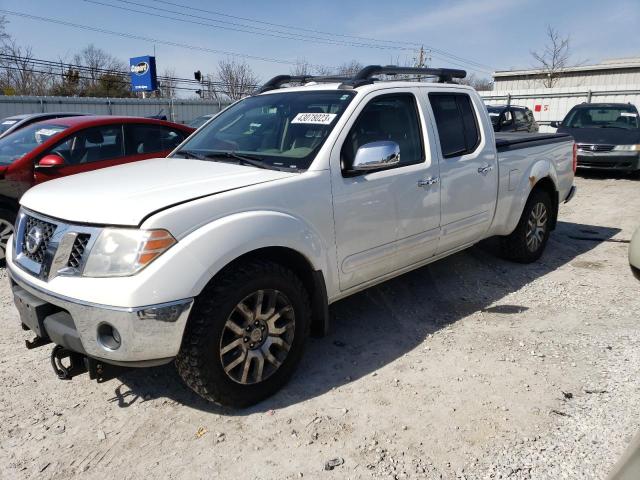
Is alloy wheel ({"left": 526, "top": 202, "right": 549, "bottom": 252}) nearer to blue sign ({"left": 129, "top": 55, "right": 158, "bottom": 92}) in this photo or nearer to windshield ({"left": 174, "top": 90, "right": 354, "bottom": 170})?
windshield ({"left": 174, "top": 90, "right": 354, "bottom": 170})

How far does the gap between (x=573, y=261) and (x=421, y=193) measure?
120 inches

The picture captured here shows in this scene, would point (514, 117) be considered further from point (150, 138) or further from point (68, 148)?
point (68, 148)

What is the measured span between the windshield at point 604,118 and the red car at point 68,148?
35.7 ft

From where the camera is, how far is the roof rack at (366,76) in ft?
12.6

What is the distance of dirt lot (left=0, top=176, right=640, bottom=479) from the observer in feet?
8.51

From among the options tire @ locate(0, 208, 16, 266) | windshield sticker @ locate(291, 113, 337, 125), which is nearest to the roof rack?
windshield sticker @ locate(291, 113, 337, 125)

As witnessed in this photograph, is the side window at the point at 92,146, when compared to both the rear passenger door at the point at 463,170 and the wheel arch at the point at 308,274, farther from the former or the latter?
the rear passenger door at the point at 463,170

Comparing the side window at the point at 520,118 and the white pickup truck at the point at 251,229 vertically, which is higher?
the side window at the point at 520,118

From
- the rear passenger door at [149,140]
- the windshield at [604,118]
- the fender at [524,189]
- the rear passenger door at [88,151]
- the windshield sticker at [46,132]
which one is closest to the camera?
the fender at [524,189]

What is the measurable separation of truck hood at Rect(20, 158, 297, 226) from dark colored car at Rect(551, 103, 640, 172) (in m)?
11.2

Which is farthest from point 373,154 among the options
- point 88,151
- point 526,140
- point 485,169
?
point 88,151

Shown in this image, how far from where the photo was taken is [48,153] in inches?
231

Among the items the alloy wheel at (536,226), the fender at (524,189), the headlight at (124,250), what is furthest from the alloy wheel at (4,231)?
the alloy wheel at (536,226)

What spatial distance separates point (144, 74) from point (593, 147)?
89.8 feet
